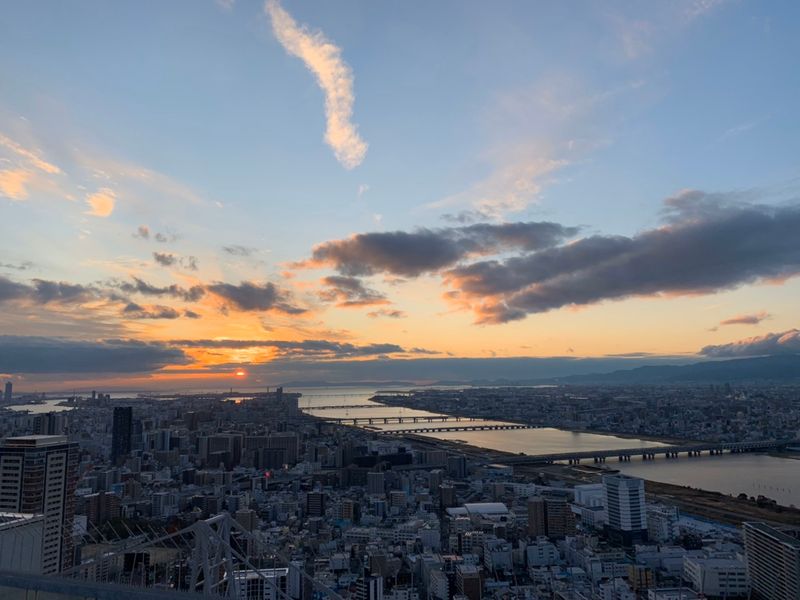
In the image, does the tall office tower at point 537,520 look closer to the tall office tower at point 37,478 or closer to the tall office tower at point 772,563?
the tall office tower at point 772,563

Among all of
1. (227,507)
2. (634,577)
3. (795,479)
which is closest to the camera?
(634,577)

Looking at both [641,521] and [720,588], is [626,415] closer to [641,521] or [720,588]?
[641,521]

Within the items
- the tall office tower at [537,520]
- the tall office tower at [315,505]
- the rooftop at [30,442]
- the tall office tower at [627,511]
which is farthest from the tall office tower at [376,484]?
the rooftop at [30,442]

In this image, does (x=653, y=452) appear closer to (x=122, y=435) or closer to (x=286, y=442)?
(x=286, y=442)

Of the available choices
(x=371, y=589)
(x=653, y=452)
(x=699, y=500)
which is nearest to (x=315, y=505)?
(x=371, y=589)

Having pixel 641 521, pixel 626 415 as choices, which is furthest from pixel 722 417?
pixel 641 521

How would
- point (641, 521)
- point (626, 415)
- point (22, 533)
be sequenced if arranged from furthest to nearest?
point (626, 415)
point (641, 521)
point (22, 533)
